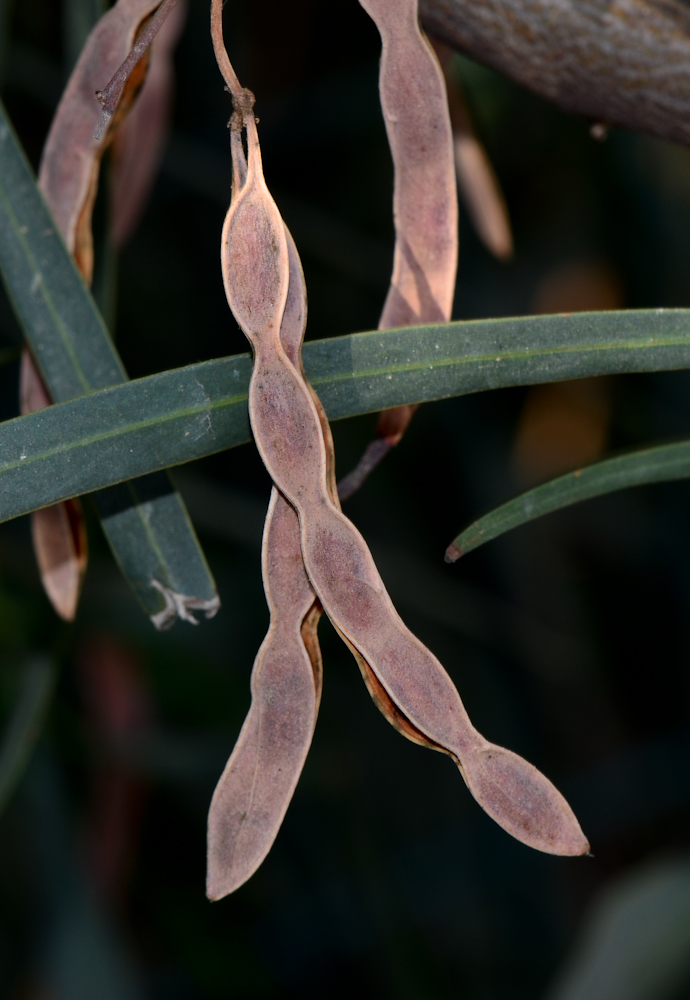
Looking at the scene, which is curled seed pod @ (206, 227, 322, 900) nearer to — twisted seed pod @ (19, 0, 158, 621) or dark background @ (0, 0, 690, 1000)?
twisted seed pod @ (19, 0, 158, 621)

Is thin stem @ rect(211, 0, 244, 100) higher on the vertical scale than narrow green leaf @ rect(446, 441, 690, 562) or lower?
higher

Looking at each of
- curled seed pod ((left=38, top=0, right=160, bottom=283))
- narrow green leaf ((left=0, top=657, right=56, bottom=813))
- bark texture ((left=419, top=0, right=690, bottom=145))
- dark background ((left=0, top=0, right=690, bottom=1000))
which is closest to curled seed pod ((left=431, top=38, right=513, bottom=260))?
bark texture ((left=419, top=0, right=690, bottom=145))

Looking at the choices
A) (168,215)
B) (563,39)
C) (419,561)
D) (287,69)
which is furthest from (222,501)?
(563,39)

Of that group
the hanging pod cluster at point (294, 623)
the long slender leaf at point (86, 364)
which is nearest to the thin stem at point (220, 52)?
the hanging pod cluster at point (294, 623)

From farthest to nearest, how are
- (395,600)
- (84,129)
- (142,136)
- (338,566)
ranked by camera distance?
(395,600), (142,136), (84,129), (338,566)

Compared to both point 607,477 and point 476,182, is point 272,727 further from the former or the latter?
point 476,182

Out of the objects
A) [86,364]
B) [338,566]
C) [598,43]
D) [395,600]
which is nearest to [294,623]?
[338,566]

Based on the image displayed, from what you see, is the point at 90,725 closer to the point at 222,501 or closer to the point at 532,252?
the point at 222,501
